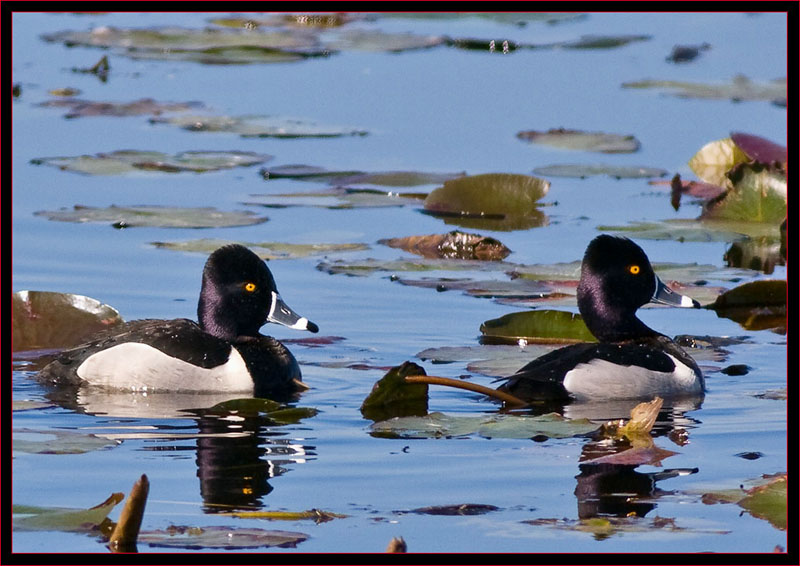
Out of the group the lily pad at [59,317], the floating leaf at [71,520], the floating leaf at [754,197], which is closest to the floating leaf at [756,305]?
the floating leaf at [754,197]

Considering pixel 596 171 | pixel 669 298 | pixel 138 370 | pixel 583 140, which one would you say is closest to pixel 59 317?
pixel 138 370

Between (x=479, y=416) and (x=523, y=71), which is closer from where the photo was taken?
(x=479, y=416)

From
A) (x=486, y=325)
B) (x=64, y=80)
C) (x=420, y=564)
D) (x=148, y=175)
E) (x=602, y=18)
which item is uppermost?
(x=602, y=18)

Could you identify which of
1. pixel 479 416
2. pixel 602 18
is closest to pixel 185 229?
pixel 479 416

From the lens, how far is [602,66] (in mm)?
23156

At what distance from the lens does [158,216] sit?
1413 cm

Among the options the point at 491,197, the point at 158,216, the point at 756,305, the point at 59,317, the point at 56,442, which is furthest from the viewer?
the point at 491,197

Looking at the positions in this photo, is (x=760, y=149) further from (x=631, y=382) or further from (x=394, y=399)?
(x=394, y=399)

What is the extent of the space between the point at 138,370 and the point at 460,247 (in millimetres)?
3876

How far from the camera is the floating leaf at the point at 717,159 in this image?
653 inches

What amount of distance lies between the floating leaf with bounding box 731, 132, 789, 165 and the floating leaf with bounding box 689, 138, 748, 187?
74cm

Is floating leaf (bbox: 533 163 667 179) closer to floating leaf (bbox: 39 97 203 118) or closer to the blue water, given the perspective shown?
the blue water

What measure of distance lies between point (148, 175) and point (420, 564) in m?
10.8

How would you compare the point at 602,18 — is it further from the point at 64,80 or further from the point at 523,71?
the point at 64,80
